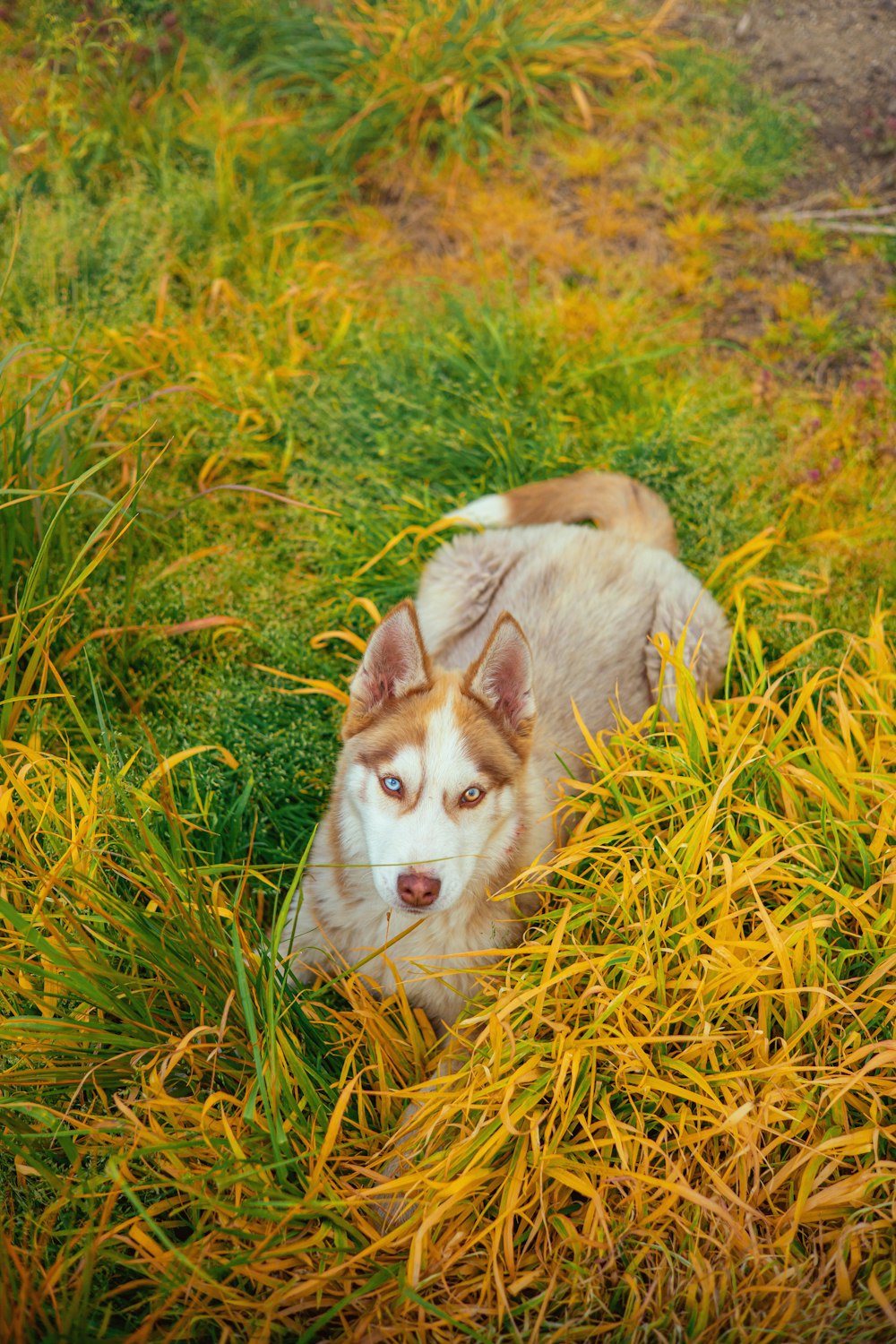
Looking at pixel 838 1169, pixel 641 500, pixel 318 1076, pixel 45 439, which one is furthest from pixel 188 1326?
pixel 641 500

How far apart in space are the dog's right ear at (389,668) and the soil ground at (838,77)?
13.5 feet

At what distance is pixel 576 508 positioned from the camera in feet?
12.2

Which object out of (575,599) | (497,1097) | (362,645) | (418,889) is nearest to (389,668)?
(418,889)

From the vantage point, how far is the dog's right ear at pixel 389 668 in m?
2.58

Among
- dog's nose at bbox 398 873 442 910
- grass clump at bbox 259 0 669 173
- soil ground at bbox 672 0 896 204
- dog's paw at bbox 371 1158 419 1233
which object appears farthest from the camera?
grass clump at bbox 259 0 669 173

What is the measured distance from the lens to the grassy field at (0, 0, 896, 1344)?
6.85ft

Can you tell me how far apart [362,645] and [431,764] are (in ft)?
3.57

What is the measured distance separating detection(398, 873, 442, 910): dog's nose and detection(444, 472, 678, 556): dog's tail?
1.85 meters

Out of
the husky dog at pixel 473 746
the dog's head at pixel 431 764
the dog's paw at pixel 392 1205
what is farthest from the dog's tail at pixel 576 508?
the dog's paw at pixel 392 1205

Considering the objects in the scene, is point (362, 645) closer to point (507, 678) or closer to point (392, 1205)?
point (507, 678)

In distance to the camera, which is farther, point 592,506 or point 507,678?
point 592,506

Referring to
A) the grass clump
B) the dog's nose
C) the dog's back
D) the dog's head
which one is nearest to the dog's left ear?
the dog's head

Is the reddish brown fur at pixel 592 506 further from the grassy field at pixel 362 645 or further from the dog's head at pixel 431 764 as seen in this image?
the dog's head at pixel 431 764

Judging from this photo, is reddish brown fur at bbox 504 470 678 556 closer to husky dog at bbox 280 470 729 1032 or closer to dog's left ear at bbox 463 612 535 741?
husky dog at bbox 280 470 729 1032
